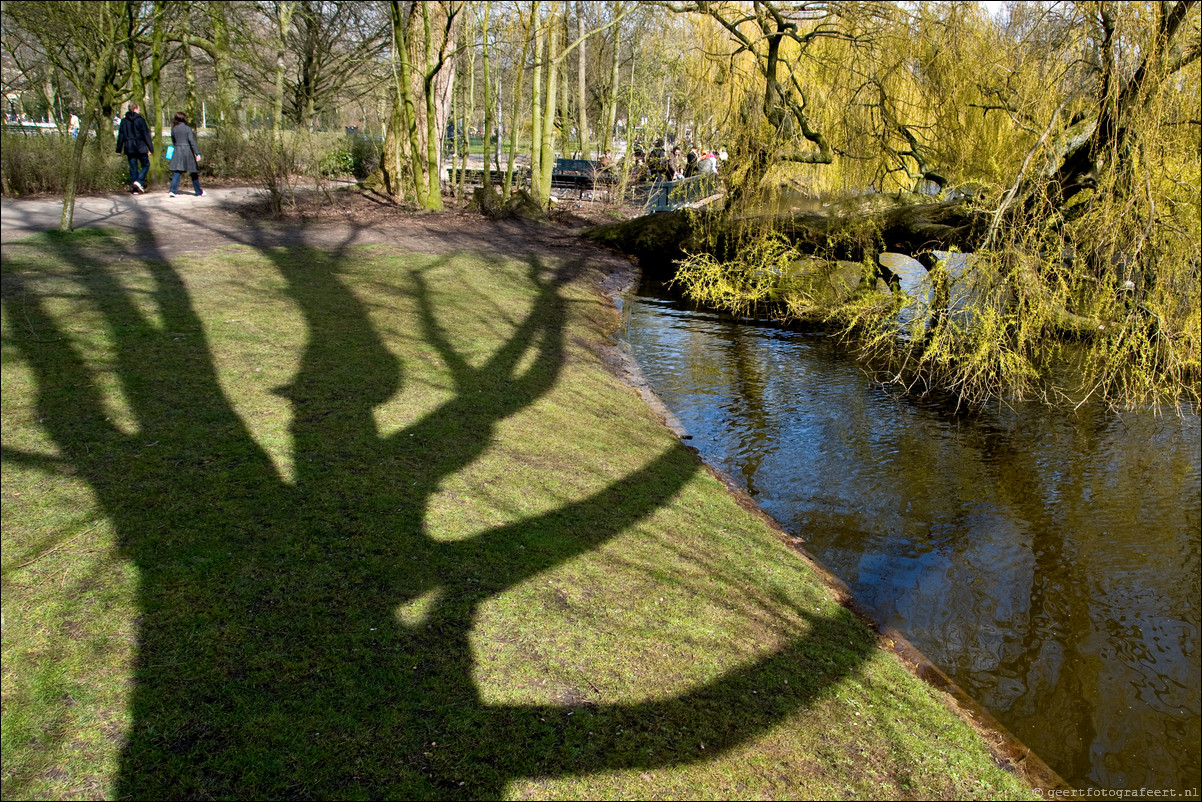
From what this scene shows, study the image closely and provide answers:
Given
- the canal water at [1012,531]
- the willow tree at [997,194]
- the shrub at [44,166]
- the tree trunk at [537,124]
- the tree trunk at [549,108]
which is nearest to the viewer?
the canal water at [1012,531]

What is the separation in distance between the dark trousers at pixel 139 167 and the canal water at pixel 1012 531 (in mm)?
13042

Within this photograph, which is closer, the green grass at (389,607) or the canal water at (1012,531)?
the green grass at (389,607)

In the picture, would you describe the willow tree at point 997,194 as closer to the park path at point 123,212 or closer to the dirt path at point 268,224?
the dirt path at point 268,224

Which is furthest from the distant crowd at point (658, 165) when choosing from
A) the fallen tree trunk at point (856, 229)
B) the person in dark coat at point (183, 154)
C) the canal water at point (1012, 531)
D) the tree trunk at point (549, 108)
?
the canal water at point (1012, 531)

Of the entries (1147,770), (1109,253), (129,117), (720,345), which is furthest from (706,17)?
(1147,770)

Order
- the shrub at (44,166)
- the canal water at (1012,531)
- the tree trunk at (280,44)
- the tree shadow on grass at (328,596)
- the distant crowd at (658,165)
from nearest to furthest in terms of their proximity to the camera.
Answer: the tree shadow on grass at (328,596), the canal water at (1012,531), the shrub at (44,166), the tree trunk at (280,44), the distant crowd at (658,165)

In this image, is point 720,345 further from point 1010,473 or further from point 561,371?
point 1010,473

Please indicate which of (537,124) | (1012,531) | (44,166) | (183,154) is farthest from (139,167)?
(1012,531)

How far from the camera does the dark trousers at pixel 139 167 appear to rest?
58.9ft

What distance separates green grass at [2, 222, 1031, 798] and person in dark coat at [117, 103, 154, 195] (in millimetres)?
11661

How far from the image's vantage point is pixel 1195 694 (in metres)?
5.04

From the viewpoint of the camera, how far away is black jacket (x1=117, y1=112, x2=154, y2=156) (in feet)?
56.8

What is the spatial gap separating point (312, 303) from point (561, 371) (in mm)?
3127

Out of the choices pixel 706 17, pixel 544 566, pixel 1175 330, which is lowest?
pixel 544 566
